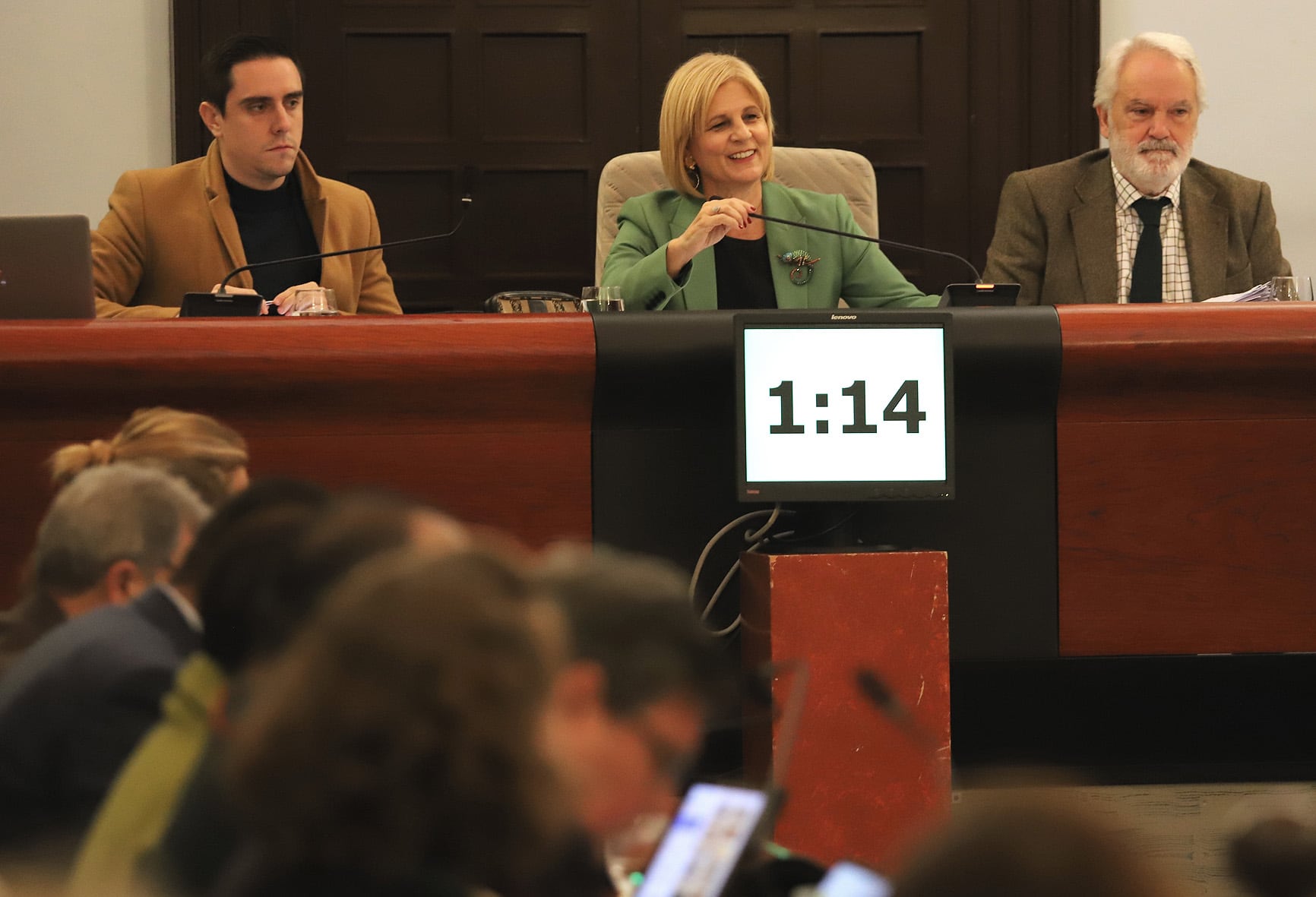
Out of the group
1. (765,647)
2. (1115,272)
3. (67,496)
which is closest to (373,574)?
(67,496)

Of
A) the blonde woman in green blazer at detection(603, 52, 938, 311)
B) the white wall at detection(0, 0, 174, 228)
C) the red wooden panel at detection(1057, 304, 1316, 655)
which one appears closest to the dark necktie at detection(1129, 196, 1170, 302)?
the blonde woman in green blazer at detection(603, 52, 938, 311)

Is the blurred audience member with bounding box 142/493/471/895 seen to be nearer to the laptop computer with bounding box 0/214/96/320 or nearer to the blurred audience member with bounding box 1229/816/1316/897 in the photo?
the blurred audience member with bounding box 1229/816/1316/897

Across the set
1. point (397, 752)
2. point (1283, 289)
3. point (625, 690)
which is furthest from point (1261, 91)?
point (397, 752)

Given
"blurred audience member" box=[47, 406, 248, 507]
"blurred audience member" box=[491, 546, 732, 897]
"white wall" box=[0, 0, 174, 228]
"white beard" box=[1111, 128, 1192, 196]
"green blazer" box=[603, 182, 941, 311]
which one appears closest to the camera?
"blurred audience member" box=[491, 546, 732, 897]

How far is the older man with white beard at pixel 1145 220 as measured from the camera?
348 centimetres

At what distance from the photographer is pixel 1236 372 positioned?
2496mm

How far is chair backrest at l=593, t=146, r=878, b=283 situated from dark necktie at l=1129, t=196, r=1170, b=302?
21.7 inches

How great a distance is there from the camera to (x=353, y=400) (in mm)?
2418

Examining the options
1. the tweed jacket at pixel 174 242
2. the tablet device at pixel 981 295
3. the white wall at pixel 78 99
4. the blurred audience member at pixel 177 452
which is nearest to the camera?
the blurred audience member at pixel 177 452

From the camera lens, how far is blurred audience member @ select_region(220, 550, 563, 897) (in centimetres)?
78

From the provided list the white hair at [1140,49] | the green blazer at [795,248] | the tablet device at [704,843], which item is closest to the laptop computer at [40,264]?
the green blazer at [795,248]

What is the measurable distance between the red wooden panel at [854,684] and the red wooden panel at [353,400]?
40 centimetres

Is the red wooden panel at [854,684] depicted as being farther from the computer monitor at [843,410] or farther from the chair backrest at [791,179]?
the chair backrest at [791,179]

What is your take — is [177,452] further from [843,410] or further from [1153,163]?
[1153,163]
